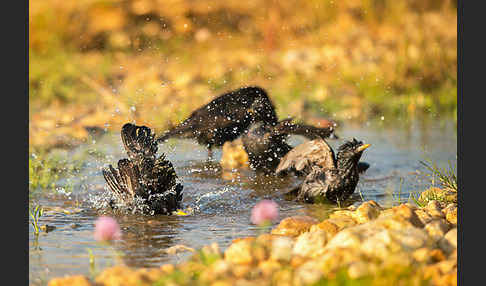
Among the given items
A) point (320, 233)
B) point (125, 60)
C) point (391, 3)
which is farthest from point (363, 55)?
point (320, 233)

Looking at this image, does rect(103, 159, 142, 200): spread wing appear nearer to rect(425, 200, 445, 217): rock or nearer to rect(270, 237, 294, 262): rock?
rect(270, 237, 294, 262): rock

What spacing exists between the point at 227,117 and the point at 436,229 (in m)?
3.44

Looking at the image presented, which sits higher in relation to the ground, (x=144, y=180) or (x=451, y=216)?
(x=144, y=180)

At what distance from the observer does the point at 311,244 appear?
4105mm

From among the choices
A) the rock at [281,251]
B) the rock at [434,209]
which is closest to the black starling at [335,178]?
the rock at [434,209]

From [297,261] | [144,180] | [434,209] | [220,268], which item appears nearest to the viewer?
[220,268]

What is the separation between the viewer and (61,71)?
1035 cm

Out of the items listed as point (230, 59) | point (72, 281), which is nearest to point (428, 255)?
point (72, 281)

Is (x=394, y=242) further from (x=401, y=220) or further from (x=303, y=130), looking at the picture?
(x=303, y=130)

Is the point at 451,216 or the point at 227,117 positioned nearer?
the point at 451,216

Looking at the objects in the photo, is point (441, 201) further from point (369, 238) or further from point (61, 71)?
point (61, 71)

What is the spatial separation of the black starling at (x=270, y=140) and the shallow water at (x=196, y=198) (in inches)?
7.0

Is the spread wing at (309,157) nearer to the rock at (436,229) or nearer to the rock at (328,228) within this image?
the rock at (328,228)

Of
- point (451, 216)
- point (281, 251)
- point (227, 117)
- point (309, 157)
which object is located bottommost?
point (281, 251)
